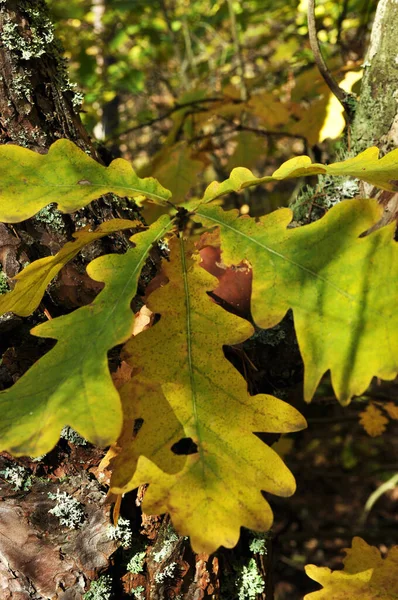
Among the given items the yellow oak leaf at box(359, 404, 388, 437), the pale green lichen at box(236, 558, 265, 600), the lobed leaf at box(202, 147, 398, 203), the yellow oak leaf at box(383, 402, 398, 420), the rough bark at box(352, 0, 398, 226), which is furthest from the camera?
the yellow oak leaf at box(359, 404, 388, 437)

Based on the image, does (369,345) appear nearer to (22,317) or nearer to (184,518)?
(184,518)

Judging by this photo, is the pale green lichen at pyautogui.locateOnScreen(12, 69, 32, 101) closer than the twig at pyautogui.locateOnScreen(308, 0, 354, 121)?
Yes

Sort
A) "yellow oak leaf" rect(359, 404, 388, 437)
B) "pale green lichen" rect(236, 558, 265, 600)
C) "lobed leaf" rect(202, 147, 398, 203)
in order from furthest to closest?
1. "yellow oak leaf" rect(359, 404, 388, 437)
2. "pale green lichen" rect(236, 558, 265, 600)
3. "lobed leaf" rect(202, 147, 398, 203)

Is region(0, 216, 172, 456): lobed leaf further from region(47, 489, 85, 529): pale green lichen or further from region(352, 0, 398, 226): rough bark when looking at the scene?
region(352, 0, 398, 226): rough bark

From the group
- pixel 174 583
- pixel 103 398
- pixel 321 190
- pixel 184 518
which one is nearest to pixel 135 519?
pixel 174 583

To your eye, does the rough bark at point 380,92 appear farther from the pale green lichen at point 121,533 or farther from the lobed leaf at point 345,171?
the pale green lichen at point 121,533

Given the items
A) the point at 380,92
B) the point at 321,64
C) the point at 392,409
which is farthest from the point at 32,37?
the point at 392,409

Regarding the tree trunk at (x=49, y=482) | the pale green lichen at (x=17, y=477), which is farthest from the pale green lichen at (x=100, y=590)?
the pale green lichen at (x=17, y=477)

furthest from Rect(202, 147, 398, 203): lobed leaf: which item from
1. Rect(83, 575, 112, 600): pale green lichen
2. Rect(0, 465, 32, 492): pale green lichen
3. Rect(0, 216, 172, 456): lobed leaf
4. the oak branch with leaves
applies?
Rect(83, 575, 112, 600): pale green lichen
